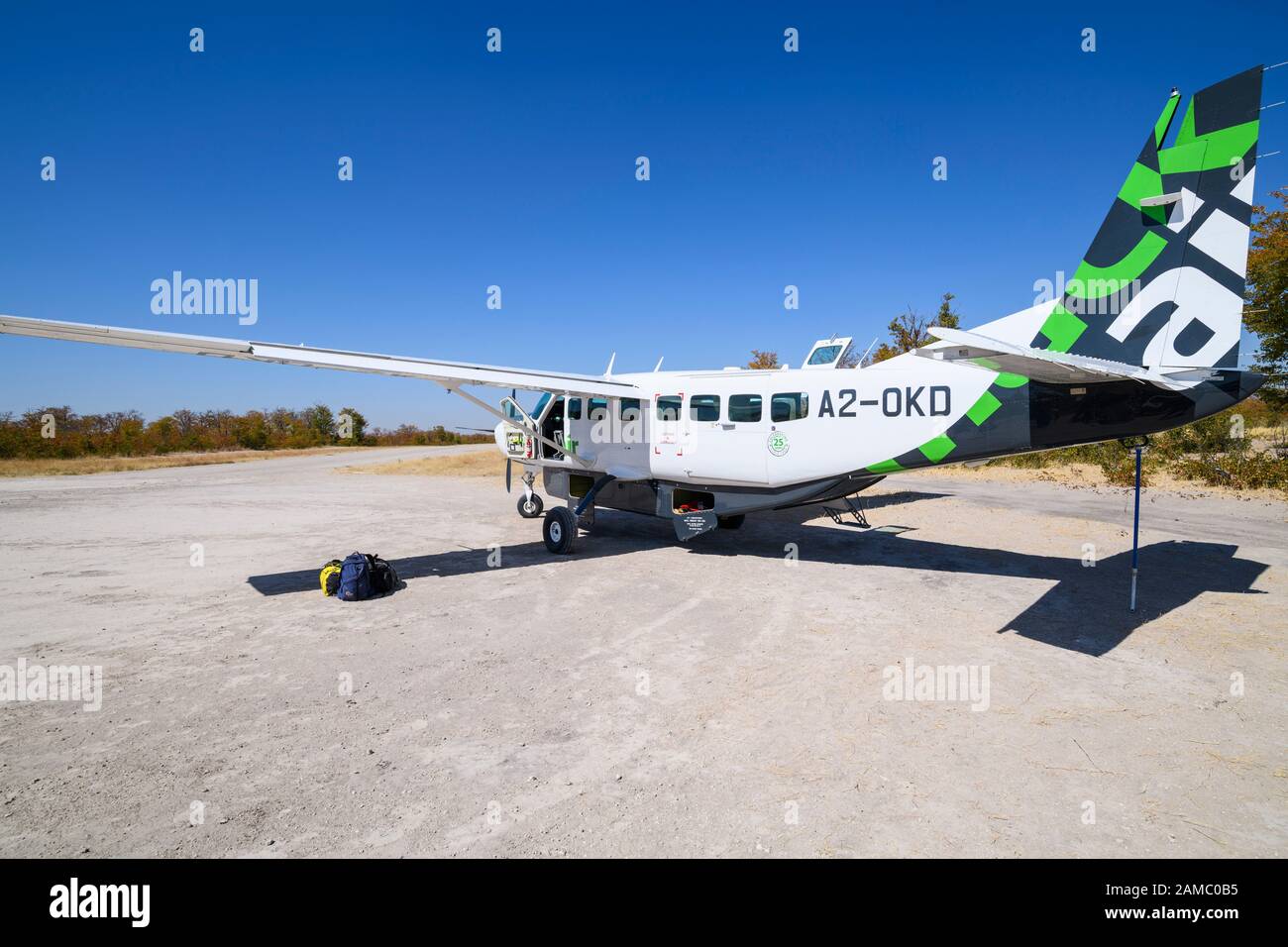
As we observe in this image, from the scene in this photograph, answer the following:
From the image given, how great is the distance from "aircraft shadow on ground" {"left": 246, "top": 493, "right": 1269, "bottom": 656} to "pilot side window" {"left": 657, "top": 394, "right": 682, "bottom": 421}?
2682mm

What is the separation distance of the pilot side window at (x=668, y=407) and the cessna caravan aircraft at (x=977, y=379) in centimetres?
4

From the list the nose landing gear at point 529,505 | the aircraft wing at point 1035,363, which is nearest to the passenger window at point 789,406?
the aircraft wing at point 1035,363

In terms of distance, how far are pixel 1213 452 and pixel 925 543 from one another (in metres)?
18.9

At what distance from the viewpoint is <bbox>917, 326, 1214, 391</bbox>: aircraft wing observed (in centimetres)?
446

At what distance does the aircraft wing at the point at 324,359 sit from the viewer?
6.65m

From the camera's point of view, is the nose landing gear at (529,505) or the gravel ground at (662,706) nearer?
the gravel ground at (662,706)

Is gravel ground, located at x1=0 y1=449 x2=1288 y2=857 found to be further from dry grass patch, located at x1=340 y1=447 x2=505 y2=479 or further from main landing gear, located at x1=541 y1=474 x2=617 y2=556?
dry grass patch, located at x1=340 y1=447 x2=505 y2=479

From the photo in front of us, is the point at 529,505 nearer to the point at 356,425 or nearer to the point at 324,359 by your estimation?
the point at 324,359

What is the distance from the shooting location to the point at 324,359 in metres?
8.15

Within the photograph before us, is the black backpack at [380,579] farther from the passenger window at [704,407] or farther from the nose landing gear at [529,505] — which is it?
the nose landing gear at [529,505]

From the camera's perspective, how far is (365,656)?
6035 millimetres

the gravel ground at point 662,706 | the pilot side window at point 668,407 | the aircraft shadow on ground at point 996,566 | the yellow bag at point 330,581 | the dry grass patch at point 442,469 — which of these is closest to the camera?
the gravel ground at point 662,706

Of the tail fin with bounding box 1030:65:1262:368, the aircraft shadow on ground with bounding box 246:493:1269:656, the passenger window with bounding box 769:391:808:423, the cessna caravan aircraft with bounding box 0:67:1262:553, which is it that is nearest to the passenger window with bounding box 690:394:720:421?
the cessna caravan aircraft with bounding box 0:67:1262:553
